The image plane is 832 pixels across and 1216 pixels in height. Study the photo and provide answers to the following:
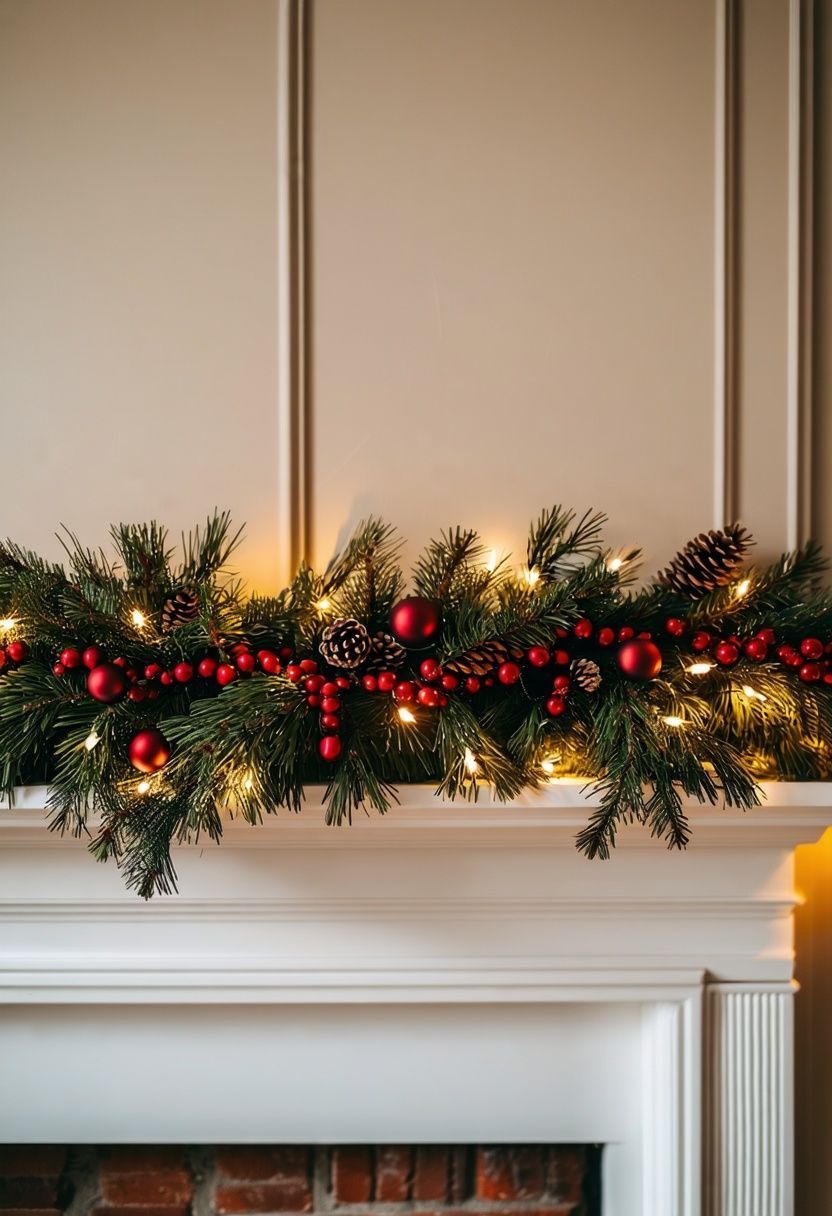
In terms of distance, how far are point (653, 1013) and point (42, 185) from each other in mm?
1270

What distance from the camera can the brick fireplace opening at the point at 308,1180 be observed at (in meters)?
1.00

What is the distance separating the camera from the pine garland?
2.49ft

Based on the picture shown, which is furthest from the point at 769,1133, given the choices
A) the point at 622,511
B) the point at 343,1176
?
the point at 622,511

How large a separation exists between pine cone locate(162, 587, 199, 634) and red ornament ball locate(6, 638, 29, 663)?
0.15 metres

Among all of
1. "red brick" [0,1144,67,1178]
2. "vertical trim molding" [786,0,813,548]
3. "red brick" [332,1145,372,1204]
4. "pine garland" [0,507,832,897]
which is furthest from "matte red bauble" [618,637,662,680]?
"red brick" [0,1144,67,1178]

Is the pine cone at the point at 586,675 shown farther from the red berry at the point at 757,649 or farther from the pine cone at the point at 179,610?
the pine cone at the point at 179,610

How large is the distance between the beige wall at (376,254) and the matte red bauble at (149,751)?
27 cm

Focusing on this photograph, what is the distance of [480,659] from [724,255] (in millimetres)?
617

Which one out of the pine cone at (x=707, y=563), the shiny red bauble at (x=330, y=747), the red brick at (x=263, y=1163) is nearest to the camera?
the shiny red bauble at (x=330, y=747)

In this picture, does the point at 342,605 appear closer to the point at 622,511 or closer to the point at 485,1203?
the point at 622,511

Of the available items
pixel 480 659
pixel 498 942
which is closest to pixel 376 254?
pixel 480 659

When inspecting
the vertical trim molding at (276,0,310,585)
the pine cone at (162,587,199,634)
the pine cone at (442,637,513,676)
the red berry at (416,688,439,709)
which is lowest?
the red berry at (416,688,439,709)

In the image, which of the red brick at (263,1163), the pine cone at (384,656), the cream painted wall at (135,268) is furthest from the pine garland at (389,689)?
the red brick at (263,1163)

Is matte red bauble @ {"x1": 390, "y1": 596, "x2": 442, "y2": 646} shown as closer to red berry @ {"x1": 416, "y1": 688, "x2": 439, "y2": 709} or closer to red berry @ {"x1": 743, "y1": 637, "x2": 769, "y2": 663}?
red berry @ {"x1": 416, "y1": 688, "x2": 439, "y2": 709}
